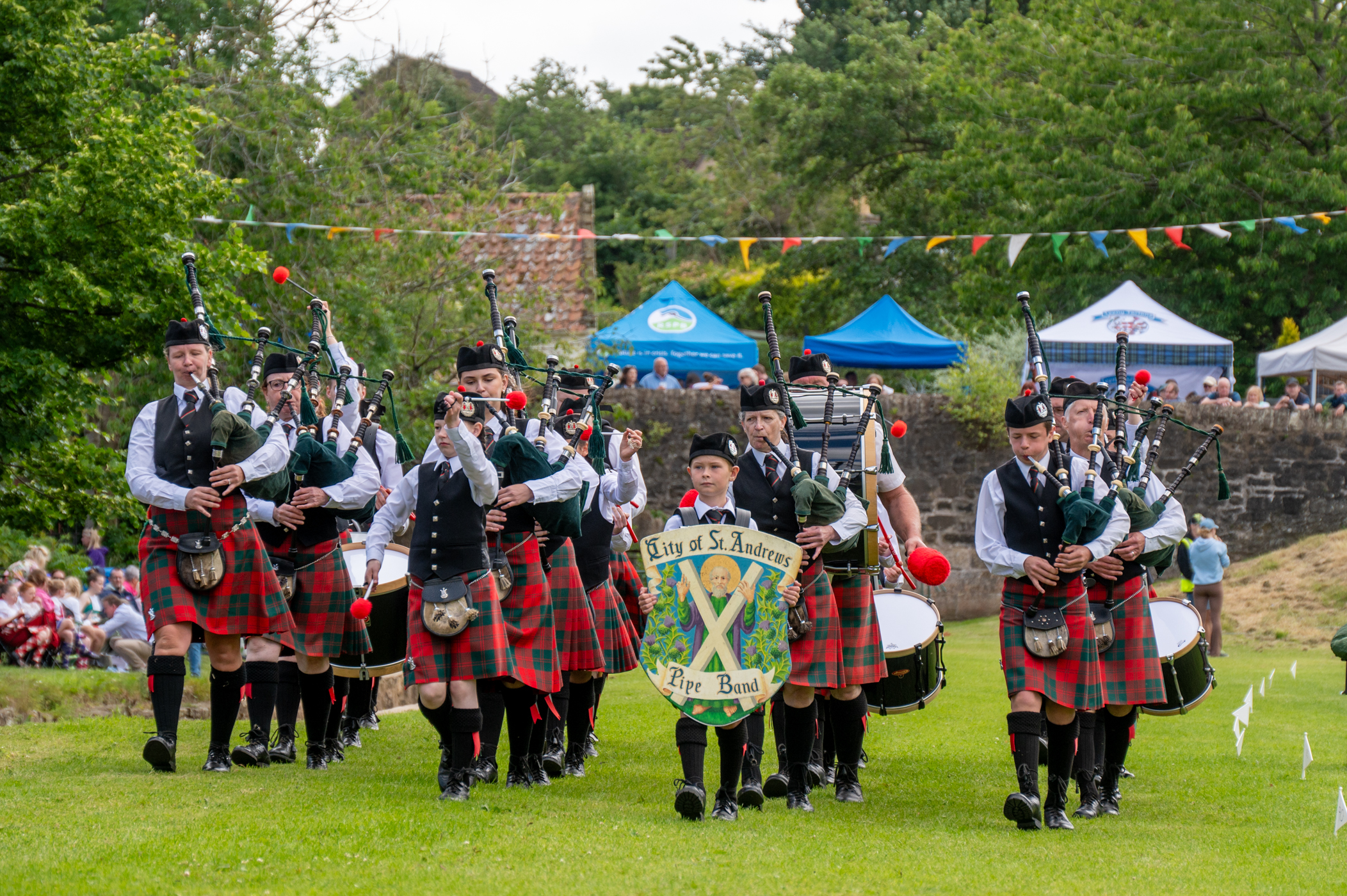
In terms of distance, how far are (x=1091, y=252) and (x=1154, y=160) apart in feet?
5.19

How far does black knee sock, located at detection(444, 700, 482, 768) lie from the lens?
5.55 m

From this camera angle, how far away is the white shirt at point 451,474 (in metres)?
5.41

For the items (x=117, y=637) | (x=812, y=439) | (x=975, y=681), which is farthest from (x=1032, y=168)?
(x=812, y=439)

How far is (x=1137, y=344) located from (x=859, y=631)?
1318 cm

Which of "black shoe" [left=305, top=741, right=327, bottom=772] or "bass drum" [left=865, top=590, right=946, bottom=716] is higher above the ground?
"bass drum" [left=865, top=590, right=946, bottom=716]

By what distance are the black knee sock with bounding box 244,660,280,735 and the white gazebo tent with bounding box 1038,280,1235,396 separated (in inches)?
502

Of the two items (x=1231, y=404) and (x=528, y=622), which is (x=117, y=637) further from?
(x=1231, y=404)

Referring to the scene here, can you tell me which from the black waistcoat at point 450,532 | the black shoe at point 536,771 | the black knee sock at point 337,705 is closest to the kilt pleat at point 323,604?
the black knee sock at point 337,705

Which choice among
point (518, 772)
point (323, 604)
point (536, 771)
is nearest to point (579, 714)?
point (536, 771)

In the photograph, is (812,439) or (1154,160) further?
(1154,160)

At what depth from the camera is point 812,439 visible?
6.55 meters

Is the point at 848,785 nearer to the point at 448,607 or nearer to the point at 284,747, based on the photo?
the point at 448,607

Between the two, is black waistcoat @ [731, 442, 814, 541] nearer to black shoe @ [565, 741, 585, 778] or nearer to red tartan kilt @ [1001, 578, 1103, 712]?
red tartan kilt @ [1001, 578, 1103, 712]

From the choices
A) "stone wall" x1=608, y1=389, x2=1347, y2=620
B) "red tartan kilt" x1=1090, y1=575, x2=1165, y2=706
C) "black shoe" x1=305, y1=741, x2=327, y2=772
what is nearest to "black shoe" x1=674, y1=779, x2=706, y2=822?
"red tartan kilt" x1=1090, y1=575, x2=1165, y2=706
